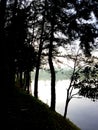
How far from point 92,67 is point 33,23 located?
26.0ft

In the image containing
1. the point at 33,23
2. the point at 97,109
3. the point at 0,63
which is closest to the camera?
the point at 0,63

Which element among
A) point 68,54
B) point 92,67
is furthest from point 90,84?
point 68,54

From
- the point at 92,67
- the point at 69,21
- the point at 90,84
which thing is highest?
the point at 69,21

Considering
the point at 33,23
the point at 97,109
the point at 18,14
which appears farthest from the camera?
the point at 97,109

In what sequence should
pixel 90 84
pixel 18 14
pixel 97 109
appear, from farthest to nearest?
pixel 97 109, pixel 90 84, pixel 18 14

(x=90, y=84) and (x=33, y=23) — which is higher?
(x=33, y=23)

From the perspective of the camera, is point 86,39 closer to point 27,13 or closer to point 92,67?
point 27,13

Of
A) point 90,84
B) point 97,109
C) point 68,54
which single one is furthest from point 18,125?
point 97,109

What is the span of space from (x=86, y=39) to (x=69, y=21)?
6.43 feet

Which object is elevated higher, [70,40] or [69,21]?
[69,21]

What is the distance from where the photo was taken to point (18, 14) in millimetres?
19188

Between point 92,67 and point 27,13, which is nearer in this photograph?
point 27,13

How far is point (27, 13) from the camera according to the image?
70.5ft

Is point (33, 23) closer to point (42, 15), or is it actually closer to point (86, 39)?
point (42, 15)
